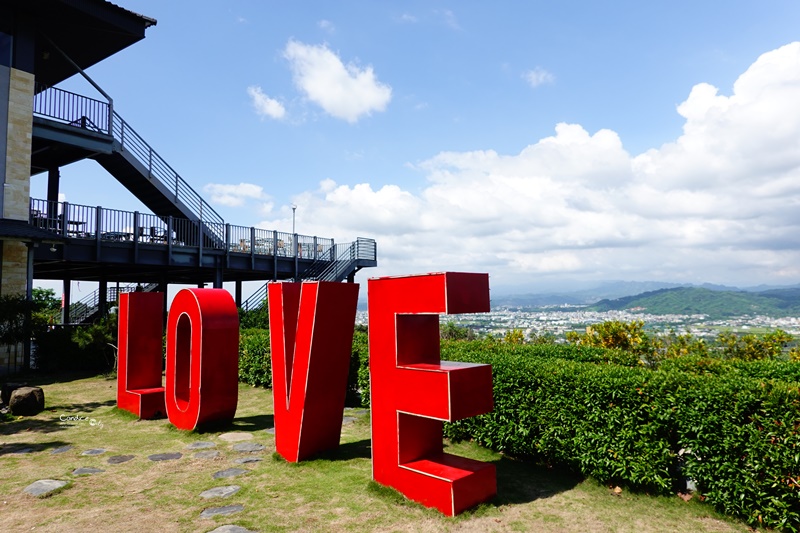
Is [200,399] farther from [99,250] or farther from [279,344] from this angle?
[99,250]

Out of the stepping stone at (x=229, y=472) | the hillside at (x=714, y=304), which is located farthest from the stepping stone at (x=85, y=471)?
the hillside at (x=714, y=304)

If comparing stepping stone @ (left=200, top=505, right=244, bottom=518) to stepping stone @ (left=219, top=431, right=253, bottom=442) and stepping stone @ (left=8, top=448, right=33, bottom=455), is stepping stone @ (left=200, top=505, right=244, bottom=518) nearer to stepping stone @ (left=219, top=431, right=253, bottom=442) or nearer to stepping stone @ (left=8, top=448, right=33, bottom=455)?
stepping stone @ (left=219, top=431, right=253, bottom=442)

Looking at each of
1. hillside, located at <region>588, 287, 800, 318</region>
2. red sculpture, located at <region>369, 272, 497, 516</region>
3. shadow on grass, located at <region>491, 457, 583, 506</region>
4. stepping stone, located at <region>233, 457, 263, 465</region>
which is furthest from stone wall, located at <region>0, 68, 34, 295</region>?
hillside, located at <region>588, 287, 800, 318</region>

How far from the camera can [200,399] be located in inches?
373

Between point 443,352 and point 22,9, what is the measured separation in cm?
1972

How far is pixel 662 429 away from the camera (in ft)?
20.6

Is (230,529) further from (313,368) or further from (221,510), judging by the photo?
(313,368)

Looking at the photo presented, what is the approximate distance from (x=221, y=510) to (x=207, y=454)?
2.60 m

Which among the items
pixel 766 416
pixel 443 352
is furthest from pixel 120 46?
pixel 766 416

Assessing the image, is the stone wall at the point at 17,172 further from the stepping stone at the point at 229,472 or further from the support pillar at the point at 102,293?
the stepping stone at the point at 229,472

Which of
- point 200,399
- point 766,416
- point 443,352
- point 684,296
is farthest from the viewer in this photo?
point 684,296

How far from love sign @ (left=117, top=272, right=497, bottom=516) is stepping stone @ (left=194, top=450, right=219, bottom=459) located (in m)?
1.03

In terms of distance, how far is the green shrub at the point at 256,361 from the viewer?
573 inches

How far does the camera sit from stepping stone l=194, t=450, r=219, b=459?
8047 millimetres
